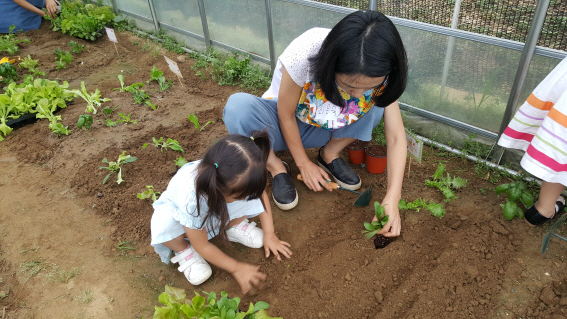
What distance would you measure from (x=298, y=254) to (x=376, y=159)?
2.56 feet

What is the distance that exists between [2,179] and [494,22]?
308cm

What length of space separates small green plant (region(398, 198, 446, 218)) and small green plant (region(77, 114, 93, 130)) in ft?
7.36

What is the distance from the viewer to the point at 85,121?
2.74m

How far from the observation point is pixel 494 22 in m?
1.99

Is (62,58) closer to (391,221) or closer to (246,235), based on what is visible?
(246,235)

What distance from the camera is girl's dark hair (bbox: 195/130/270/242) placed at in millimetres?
1290

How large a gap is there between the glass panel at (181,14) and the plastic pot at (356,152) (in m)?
2.25

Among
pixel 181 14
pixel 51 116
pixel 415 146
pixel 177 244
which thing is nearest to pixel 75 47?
pixel 181 14

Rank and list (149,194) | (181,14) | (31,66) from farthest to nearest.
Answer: (181,14)
(31,66)
(149,194)

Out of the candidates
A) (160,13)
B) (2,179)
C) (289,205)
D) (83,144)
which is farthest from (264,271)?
(160,13)

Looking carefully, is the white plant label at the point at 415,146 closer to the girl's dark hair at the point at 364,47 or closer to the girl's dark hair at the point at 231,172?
the girl's dark hair at the point at 364,47

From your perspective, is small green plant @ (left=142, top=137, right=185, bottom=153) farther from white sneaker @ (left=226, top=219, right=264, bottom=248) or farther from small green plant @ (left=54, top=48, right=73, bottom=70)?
small green plant @ (left=54, top=48, right=73, bottom=70)

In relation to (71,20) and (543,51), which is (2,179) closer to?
(71,20)

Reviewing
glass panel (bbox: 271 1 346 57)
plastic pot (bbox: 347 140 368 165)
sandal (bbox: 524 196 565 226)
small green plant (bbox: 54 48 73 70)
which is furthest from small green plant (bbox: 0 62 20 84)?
sandal (bbox: 524 196 565 226)
